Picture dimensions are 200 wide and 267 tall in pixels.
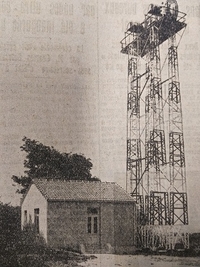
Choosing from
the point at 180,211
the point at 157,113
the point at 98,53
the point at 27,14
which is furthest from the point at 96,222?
the point at 27,14

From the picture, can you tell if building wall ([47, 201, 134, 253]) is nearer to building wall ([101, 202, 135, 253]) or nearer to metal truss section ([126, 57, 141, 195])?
building wall ([101, 202, 135, 253])

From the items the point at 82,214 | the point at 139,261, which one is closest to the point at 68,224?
the point at 82,214

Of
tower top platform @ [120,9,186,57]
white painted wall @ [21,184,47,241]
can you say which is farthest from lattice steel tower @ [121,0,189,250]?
white painted wall @ [21,184,47,241]

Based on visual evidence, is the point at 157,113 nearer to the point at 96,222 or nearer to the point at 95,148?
the point at 95,148

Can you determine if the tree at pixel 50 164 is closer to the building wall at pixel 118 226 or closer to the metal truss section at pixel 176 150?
the building wall at pixel 118 226

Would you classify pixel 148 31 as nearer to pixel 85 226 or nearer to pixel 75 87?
pixel 75 87
